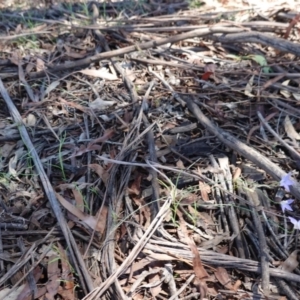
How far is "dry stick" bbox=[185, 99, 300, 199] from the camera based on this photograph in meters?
1.63

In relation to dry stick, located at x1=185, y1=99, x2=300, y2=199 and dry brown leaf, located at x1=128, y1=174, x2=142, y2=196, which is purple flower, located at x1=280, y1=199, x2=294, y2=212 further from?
dry brown leaf, located at x1=128, y1=174, x2=142, y2=196

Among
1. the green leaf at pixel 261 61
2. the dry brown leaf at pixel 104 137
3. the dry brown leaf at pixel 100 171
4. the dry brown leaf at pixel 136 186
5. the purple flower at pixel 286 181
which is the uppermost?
the green leaf at pixel 261 61

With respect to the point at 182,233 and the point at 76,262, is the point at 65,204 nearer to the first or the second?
the point at 76,262

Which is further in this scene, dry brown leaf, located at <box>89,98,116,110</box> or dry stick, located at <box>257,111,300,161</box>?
dry brown leaf, located at <box>89,98,116,110</box>

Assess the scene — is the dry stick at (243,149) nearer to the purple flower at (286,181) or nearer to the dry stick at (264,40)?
the purple flower at (286,181)

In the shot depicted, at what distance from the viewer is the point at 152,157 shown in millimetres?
1786

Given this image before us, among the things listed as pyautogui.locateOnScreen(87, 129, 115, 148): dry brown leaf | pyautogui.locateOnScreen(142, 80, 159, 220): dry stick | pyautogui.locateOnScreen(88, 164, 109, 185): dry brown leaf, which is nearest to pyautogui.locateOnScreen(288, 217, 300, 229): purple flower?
pyautogui.locateOnScreen(142, 80, 159, 220): dry stick

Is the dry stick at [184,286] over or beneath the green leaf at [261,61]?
beneath

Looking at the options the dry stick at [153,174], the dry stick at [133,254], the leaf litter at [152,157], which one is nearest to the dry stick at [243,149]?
the leaf litter at [152,157]

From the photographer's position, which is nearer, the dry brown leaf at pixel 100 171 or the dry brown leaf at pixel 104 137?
the dry brown leaf at pixel 100 171

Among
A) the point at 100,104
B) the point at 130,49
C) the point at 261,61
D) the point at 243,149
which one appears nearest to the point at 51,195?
the point at 100,104

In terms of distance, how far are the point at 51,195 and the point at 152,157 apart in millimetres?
405

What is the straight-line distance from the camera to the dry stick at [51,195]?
1.47m

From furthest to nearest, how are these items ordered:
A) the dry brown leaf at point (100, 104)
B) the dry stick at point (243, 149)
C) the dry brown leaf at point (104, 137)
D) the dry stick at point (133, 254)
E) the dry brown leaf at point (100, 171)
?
the dry brown leaf at point (100, 104)
the dry brown leaf at point (104, 137)
the dry brown leaf at point (100, 171)
the dry stick at point (243, 149)
the dry stick at point (133, 254)
